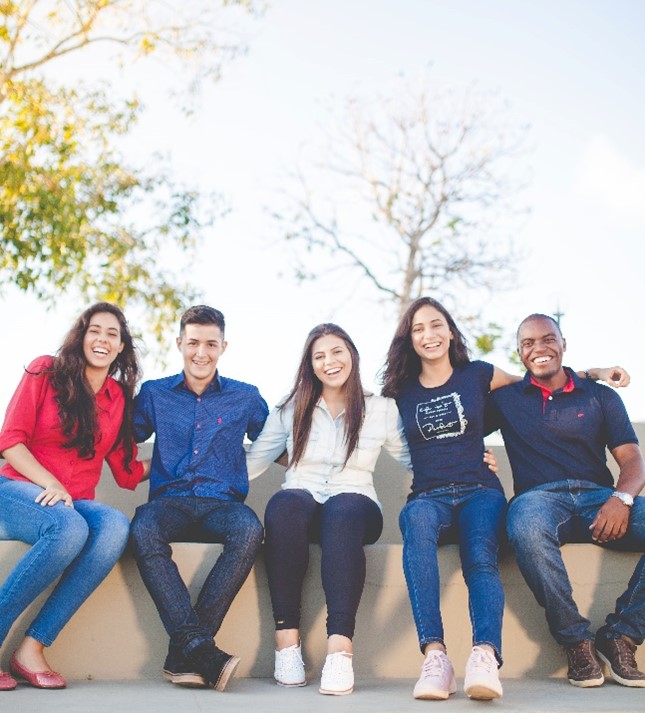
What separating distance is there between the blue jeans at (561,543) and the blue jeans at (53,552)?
1382mm

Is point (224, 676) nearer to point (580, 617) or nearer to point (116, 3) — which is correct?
point (580, 617)

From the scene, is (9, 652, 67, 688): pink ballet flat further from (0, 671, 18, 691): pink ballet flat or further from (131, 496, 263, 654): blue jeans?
(131, 496, 263, 654): blue jeans

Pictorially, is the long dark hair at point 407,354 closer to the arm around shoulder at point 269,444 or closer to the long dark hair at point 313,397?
the long dark hair at point 313,397

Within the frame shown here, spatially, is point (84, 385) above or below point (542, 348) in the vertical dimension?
below

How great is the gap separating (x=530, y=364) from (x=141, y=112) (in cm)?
677

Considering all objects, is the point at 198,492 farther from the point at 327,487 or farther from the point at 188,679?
the point at 188,679

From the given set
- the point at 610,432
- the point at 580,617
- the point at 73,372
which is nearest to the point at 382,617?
the point at 580,617

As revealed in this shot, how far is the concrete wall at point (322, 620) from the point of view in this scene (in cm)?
326

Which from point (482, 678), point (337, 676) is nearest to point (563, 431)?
point (482, 678)

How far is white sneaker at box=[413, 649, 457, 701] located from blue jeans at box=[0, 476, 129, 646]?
110cm

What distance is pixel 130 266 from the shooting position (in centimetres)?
1005

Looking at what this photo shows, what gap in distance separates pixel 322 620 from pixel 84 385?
4.05 feet

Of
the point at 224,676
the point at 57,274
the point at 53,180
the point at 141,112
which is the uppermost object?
the point at 141,112

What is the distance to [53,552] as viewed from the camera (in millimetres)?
2980
